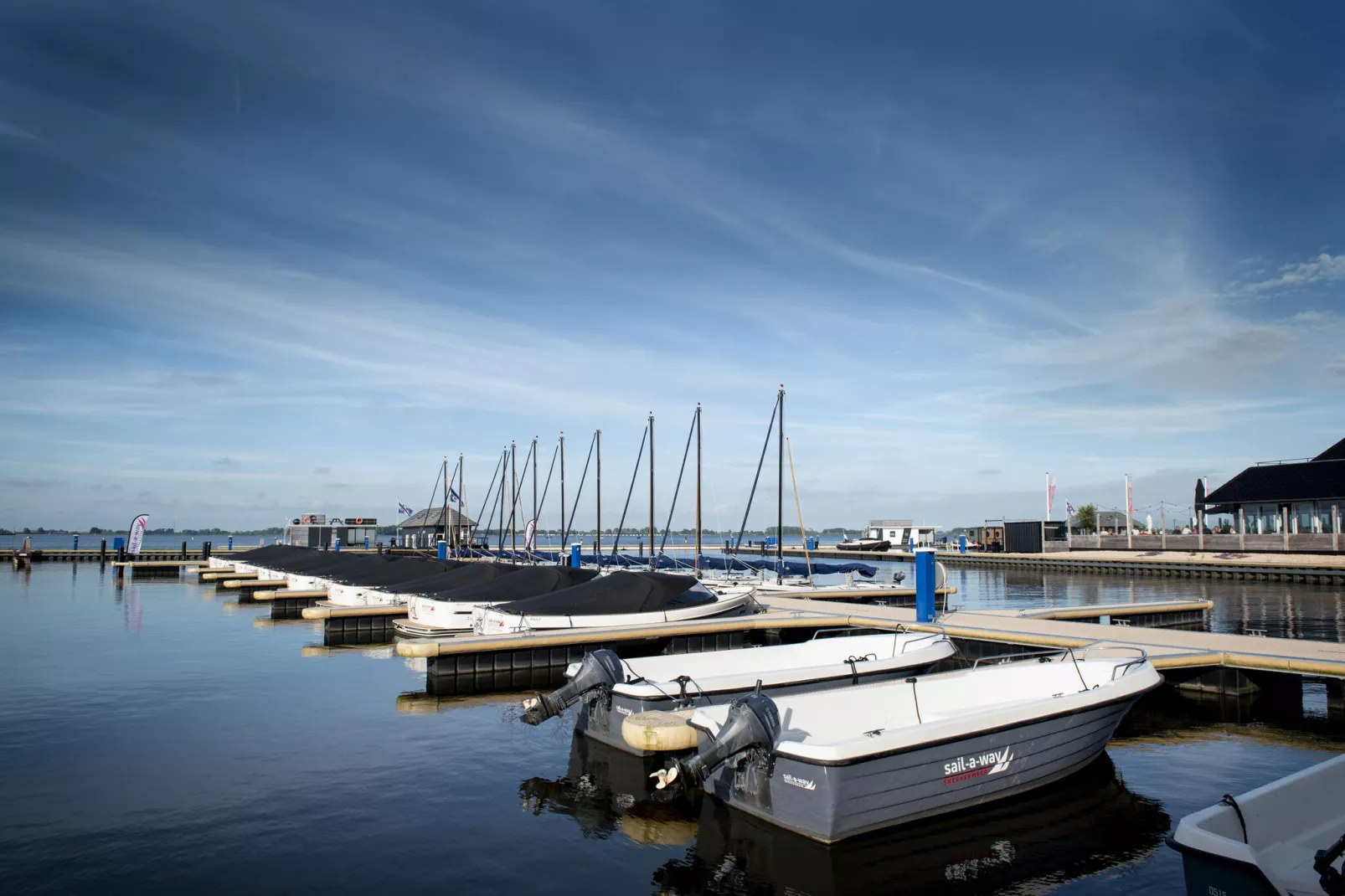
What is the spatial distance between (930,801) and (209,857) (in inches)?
296

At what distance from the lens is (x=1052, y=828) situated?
9.26 meters

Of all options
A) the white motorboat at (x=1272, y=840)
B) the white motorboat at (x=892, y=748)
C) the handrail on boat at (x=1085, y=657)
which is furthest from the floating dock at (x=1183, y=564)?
the white motorboat at (x=1272, y=840)

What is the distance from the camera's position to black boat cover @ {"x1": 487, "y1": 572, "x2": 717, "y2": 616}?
63.1 feet

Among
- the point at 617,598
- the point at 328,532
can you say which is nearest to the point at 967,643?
the point at 617,598

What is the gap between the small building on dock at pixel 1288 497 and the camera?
51.7 meters

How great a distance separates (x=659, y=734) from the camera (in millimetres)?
9445

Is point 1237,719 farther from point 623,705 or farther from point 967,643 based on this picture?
point 623,705

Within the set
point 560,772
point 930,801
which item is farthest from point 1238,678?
point 560,772

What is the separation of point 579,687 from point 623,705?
0.76m

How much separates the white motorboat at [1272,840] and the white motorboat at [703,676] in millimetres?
5470

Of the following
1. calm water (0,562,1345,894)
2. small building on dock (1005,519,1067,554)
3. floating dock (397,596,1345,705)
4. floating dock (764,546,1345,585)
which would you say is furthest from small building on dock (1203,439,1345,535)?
calm water (0,562,1345,894)

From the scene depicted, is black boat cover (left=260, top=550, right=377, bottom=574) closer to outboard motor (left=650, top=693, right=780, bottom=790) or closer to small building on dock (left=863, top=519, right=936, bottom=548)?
outboard motor (left=650, top=693, right=780, bottom=790)

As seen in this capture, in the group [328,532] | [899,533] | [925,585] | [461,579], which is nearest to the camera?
[925,585]

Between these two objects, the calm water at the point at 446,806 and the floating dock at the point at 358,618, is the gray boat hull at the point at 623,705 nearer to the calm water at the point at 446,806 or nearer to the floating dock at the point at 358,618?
the calm water at the point at 446,806
